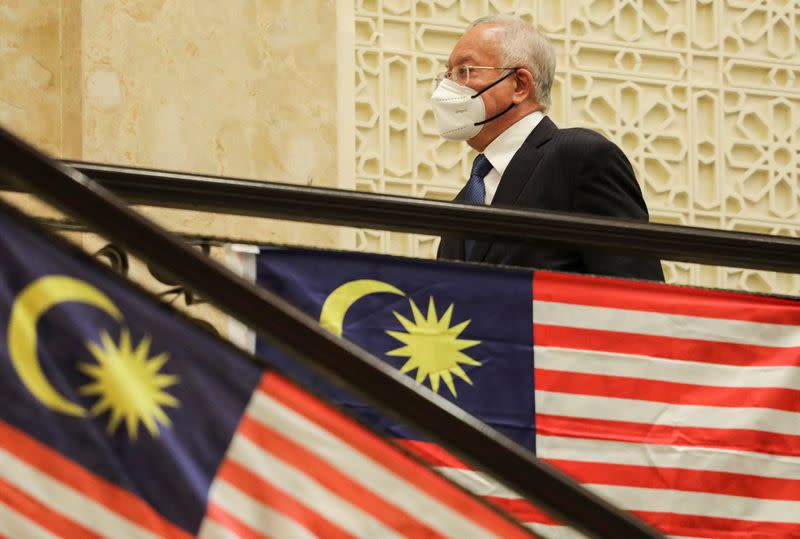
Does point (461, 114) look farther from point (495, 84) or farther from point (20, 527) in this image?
point (20, 527)

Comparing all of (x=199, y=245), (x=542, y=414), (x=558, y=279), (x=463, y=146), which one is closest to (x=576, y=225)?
(x=558, y=279)

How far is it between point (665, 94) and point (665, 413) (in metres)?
3.35

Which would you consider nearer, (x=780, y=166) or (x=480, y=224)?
(x=480, y=224)

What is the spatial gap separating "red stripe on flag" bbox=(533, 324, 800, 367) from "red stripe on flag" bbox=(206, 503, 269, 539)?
1.36 metres

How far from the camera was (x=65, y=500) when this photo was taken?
88.7 inches

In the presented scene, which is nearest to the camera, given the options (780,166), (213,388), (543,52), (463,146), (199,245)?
(213,388)

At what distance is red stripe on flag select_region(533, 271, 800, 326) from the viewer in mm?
3521

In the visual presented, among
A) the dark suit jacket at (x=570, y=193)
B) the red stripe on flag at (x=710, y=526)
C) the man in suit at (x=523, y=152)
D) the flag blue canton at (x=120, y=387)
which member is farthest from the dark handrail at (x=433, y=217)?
the flag blue canton at (x=120, y=387)

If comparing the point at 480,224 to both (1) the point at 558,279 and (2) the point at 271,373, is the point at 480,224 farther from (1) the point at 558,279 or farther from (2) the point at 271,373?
(2) the point at 271,373

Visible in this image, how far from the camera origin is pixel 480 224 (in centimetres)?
339

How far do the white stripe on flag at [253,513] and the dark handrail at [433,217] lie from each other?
1049 mm

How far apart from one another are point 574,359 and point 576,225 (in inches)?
12.3

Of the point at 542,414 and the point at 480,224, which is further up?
the point at 480,224

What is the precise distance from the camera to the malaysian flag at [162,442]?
222 centimetres
